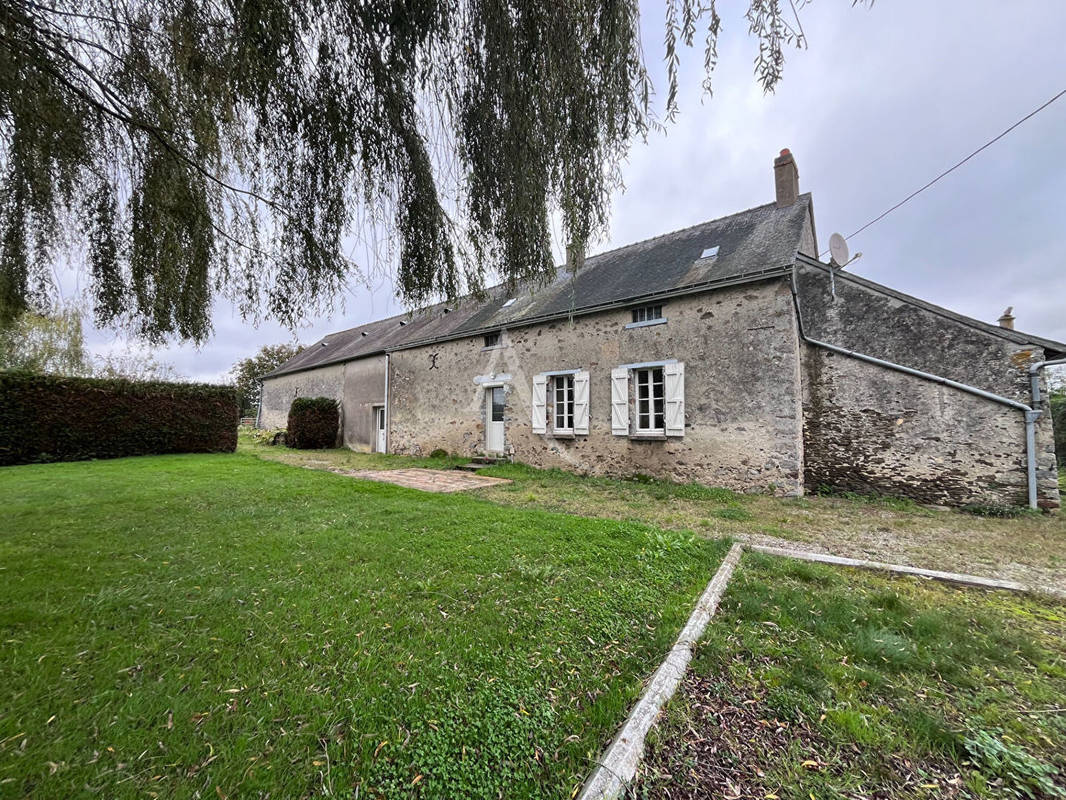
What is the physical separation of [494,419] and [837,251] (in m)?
8.18

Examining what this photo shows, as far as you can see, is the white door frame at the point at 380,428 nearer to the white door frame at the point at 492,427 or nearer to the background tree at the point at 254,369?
the white door frame at the point at 492,427

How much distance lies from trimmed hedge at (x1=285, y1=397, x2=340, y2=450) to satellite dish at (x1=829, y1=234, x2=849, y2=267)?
1495 centimetres

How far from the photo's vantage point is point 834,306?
7.21 meters

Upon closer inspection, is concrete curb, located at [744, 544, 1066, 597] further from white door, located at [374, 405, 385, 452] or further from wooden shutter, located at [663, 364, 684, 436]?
white door, located at [374, 405, 385, 452]

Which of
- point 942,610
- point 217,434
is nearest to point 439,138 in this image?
point 942,610

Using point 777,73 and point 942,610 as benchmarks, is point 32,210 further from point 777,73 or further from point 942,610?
point 942,610

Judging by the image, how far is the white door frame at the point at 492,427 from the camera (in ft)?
33.5

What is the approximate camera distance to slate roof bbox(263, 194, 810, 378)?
7.30 meters

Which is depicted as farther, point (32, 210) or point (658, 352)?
point (658, 352)

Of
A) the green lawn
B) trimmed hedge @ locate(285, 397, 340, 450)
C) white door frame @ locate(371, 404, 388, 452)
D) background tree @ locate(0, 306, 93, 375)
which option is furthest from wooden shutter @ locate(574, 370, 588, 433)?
background tree @ locate(0, 306, 93, 375)

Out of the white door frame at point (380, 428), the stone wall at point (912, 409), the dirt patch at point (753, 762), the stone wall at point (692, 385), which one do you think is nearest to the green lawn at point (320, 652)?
the dirt patch at point (753, 762)

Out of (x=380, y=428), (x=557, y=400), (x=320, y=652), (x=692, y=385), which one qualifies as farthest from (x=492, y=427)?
(x=320, y=652)

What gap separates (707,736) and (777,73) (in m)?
2.84

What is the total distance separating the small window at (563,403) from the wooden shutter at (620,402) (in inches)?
44.9
